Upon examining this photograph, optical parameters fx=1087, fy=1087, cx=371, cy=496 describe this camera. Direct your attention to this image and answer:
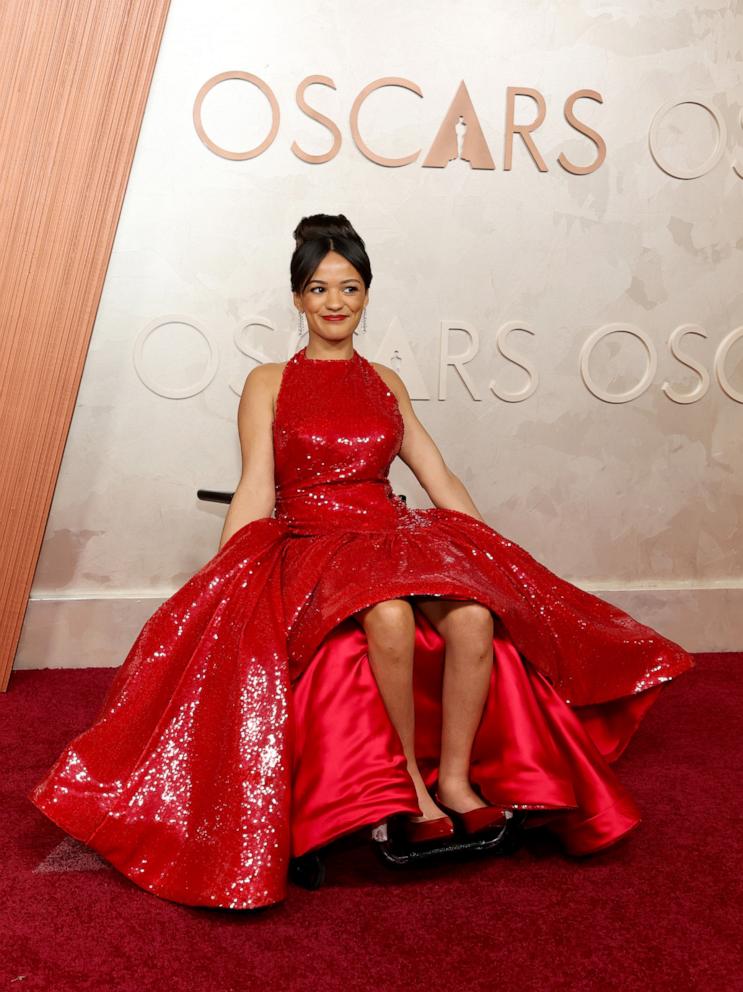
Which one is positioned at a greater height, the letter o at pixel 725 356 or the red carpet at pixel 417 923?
the letter o at pixel 725 356

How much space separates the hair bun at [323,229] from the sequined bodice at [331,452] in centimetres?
30

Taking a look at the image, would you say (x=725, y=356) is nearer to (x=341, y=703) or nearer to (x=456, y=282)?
(x=456, y=282)

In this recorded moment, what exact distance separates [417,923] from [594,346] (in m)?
2.27

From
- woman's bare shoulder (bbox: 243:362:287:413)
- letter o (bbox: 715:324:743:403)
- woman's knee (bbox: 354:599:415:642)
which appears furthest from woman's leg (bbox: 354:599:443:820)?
letter o (bbox: 715:324:743:403)

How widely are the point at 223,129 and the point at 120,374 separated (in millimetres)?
823

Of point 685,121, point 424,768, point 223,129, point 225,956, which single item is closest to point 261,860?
point 225,956

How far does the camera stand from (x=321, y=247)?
2527 mm

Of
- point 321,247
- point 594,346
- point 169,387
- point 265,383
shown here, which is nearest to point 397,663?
point 265,383

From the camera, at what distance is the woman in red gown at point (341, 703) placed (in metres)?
1.98

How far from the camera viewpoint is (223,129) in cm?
336

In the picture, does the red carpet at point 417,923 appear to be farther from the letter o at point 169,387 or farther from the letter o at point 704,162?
the letter o at point 704,162

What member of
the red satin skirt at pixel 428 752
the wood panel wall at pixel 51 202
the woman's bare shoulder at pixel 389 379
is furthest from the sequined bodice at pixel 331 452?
the wood panel wall at pixel 51 202

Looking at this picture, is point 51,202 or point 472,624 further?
point 51,202

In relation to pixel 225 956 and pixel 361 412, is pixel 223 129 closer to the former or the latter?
pixel 361 412
